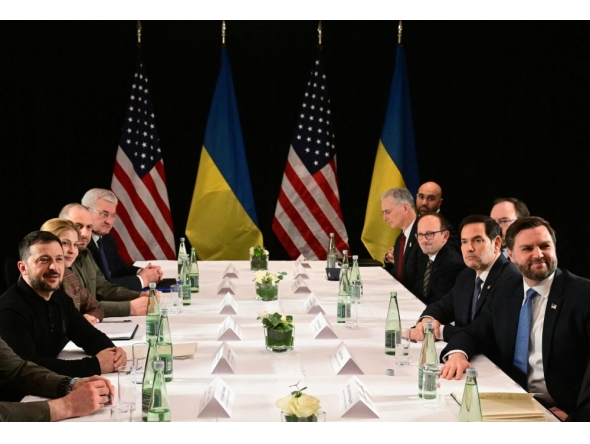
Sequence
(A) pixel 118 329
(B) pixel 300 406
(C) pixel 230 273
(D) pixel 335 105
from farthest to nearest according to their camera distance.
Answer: (D) pixel 335 105
(C) pixel 230 273
(A) pixel 118 329
(B) pixel 300 406

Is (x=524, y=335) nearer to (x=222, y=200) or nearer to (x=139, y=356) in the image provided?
(x=139, y=356)

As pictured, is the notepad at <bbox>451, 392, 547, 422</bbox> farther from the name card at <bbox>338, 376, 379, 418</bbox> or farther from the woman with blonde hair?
the woman with blonde hair

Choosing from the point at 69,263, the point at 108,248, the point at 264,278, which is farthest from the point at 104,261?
the point at 264,278

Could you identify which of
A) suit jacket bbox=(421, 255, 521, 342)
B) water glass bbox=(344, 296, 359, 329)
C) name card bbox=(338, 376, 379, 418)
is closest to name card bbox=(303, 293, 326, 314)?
→ water glass bbox=(344, 296, 359, 329)

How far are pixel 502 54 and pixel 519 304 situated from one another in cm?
464

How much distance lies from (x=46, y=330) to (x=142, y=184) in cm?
402

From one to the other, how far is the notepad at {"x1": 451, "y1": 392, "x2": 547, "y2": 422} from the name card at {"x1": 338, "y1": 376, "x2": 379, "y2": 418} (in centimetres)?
31

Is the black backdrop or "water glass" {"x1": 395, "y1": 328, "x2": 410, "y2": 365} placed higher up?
the black backdrop

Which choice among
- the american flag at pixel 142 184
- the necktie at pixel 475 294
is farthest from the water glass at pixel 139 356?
the american flag at pixel 142 184

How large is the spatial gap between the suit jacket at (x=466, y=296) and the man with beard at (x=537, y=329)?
241 millimetres

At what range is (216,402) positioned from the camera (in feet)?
7.74

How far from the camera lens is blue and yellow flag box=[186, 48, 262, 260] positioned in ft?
23.3

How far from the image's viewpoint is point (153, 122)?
7.10m

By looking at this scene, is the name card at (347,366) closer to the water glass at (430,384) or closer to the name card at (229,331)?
the water glass at (430,384)
